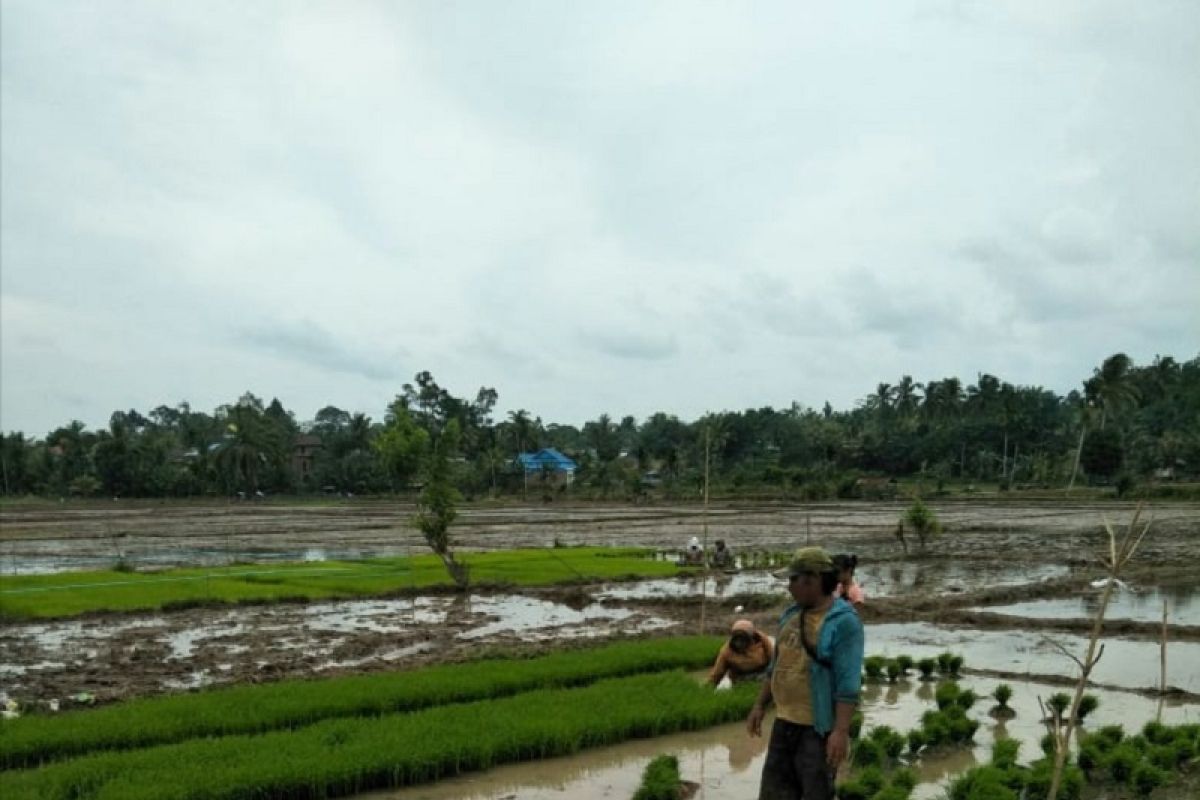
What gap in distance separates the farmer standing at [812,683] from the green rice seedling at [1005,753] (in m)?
3.37

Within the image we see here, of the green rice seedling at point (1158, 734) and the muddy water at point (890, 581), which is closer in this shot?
the green rice seedling at point (1158, 734)

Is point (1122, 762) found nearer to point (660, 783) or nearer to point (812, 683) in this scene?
point (660, 783)

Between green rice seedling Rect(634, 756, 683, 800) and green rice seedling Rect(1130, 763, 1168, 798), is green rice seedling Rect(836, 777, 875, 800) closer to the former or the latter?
green rice seedling Rect(634, 756, 683, 800)

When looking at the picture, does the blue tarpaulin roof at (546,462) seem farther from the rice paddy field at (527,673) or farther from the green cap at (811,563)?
the green cap at (811,563)

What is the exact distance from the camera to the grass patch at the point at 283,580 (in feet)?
59.8

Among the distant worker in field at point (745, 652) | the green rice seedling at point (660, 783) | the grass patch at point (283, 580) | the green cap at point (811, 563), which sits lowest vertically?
the grass patch at point (283, 580)

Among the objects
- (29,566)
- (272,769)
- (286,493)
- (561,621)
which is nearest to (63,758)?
(272,769)

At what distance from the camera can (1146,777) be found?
7.16m

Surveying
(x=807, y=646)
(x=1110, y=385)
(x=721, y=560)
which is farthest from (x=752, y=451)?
(x=807, y=646)

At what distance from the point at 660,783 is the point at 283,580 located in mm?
16157

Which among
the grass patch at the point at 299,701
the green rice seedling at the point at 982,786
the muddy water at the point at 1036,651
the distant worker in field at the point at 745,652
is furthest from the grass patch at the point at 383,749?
the muddy water at the point at 1036,651

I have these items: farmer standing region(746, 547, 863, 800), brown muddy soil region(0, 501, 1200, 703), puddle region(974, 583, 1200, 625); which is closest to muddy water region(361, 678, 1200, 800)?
farmer standing region(746, 547, 863, 800)

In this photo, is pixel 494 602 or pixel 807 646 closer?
pixel 807 646

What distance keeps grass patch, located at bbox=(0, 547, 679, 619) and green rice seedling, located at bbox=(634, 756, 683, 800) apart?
1338cm
